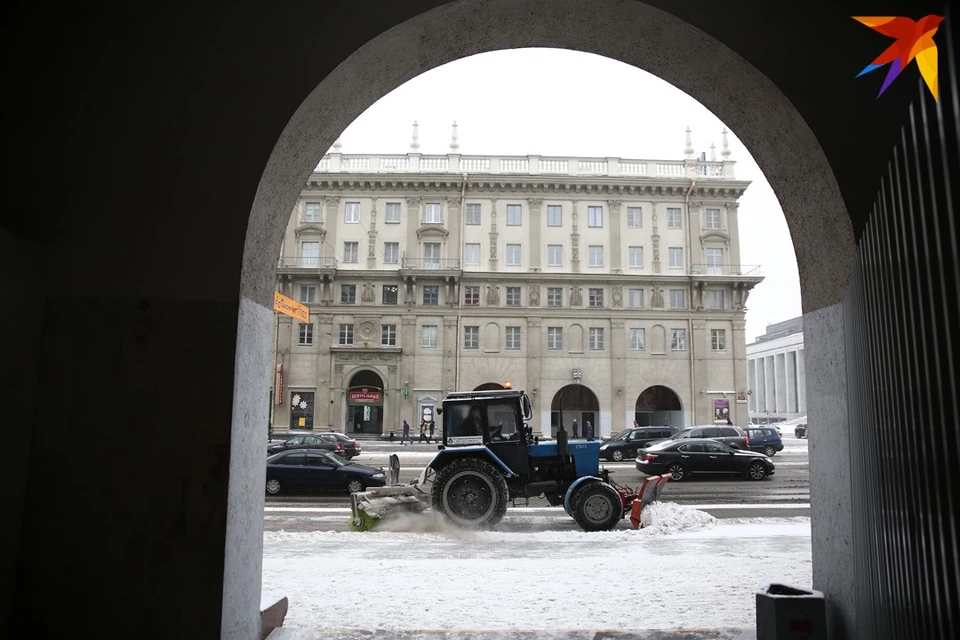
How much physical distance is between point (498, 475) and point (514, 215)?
3728 centimetres

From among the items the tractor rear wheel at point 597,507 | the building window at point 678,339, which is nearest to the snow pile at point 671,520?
the tractor rear wheel at point 597,507

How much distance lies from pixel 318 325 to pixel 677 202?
27594 millimetres

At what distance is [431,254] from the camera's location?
156 ft

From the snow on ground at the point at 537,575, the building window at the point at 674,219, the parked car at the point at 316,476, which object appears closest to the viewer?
the snow on ground at the point at 537,575

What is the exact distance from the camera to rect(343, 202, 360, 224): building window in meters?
48.1

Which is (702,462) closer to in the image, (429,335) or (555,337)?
(555,337)

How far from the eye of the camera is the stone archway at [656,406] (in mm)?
47000

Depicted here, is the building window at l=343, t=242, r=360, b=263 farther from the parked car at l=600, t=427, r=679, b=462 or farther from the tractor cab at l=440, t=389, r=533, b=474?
the tractor cab at l=440, t=389, r=533, b=474

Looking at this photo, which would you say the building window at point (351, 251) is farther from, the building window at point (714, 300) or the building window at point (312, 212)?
the building window at point (714, 300)

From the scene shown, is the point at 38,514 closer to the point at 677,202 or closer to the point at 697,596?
the point at 697,596

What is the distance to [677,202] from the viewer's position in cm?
4831

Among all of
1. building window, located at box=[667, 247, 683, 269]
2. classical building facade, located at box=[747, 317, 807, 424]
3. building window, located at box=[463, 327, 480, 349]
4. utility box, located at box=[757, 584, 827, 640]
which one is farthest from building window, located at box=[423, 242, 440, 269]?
classical building facade, located at box=[747, 317, 807, 424]

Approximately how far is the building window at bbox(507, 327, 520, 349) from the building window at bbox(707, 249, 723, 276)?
47.7 ft

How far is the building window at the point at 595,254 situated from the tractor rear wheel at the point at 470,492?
3659cm
